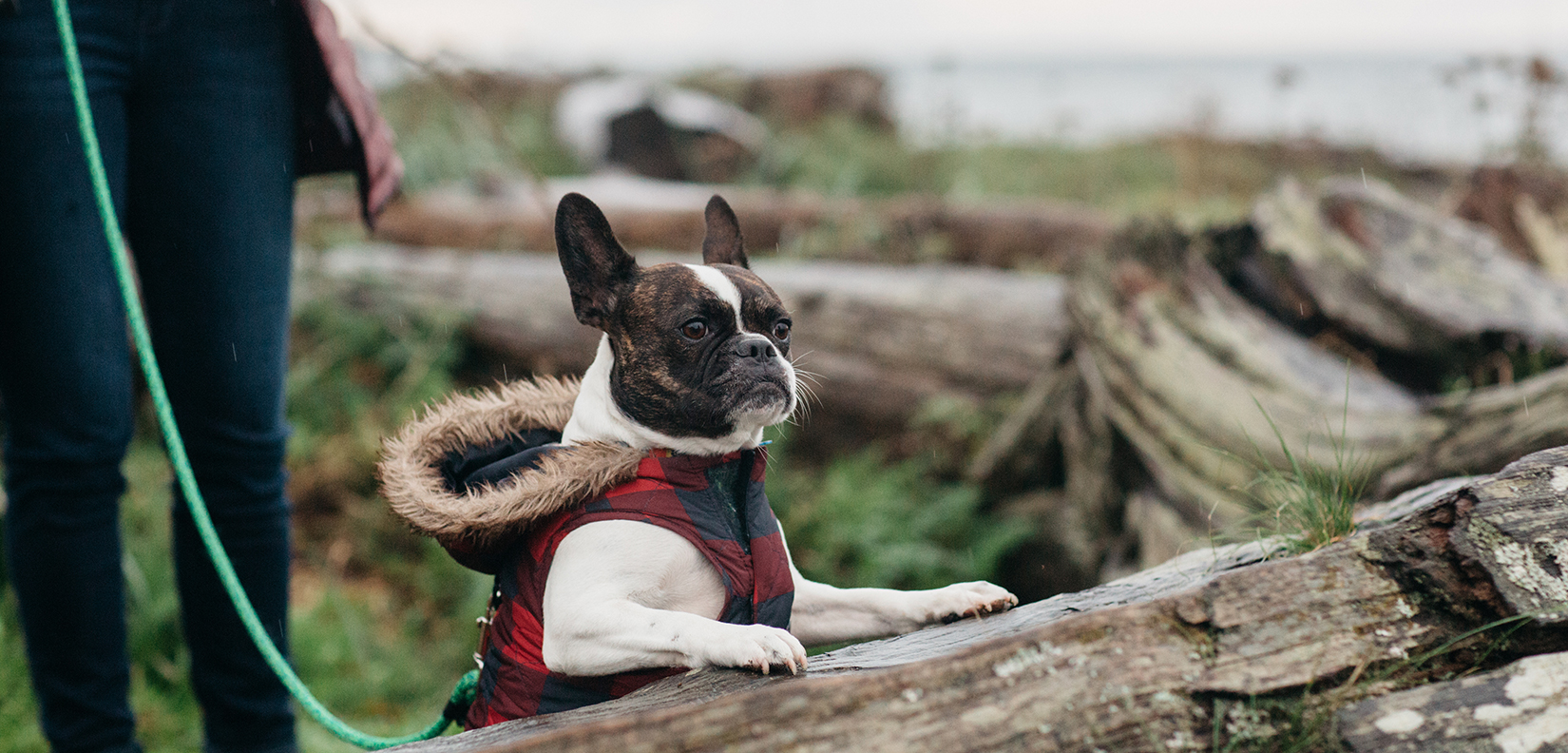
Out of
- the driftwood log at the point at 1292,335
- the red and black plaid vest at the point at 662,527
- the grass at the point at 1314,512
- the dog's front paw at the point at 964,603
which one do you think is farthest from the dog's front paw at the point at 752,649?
the driftwood log at the point at 1292,335

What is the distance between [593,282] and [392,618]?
11.0 feet

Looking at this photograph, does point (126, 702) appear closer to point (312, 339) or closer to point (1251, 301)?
point (312, 339)

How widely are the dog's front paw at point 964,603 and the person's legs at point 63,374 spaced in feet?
6.32

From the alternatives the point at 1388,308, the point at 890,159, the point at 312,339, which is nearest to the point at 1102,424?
the point at 1388,308

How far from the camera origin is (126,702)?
2652mm

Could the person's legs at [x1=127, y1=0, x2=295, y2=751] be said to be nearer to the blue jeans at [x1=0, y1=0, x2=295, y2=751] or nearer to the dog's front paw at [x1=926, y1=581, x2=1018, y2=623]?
the blue jeans at [x1=0, y1=0, x2=295, y2=751]

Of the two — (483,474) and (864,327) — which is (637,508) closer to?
(483,474)

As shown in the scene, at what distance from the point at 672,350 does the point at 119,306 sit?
1.44 metres

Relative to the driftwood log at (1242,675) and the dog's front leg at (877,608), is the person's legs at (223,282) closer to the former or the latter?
the driftwood log at (1242,675)

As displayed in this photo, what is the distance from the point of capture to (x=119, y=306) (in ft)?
8.15

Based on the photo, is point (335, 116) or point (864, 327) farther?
point (864, 327)

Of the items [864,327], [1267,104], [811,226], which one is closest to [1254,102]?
[1267,104]

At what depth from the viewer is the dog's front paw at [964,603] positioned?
2.13 meters

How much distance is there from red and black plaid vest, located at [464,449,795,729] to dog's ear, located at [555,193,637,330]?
32 centimetres
